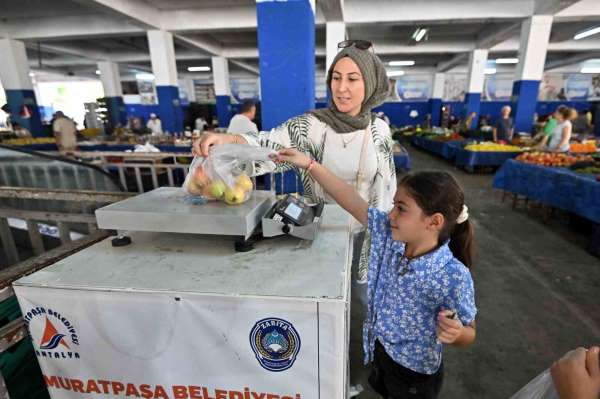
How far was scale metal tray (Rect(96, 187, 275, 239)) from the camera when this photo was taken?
39.3 inches

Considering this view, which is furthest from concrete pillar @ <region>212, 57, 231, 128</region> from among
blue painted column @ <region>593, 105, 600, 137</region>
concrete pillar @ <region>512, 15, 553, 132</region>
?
blue painted column @ <region>593, 105, 600, 137</region>

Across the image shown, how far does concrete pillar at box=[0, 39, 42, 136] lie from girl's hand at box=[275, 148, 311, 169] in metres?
12.5

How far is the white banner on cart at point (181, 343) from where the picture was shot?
856 millimetres

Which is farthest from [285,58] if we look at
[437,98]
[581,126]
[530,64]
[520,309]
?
[437,98]

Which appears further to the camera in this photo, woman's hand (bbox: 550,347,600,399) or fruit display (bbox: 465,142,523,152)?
fruit display (bbox: 465,142,523,152)

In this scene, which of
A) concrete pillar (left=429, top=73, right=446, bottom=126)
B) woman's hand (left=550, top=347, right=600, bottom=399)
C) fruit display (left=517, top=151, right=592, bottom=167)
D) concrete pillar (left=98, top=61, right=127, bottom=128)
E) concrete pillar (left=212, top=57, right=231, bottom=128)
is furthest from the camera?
concrete pillar (left=429, top=73, right=446, bottom=126)

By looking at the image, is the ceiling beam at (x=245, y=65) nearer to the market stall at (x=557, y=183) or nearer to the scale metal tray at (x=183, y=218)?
the market stall at (x=557, y=183)

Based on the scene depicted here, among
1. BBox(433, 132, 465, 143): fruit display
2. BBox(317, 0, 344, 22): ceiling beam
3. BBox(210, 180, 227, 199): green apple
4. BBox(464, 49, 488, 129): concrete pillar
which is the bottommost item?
BBox(433, 132, 465, 143): fruit display

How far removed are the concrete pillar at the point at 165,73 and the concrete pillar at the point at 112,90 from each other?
5.68 meters

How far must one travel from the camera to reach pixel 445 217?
3.43 feet

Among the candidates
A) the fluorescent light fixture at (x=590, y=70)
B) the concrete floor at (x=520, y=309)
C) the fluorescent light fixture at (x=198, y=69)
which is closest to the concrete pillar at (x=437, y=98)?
the fluorescent light fixture at (x=590, y=70)

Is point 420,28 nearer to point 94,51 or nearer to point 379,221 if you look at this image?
point 379,221

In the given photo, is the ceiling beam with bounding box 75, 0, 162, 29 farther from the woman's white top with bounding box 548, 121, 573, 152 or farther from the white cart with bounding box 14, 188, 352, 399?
the woman's white top with bounding box 548, 121, 573, 152

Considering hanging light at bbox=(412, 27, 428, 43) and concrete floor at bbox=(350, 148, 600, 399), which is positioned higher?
hanging light at bbox=(412, 27, 428, 43)
